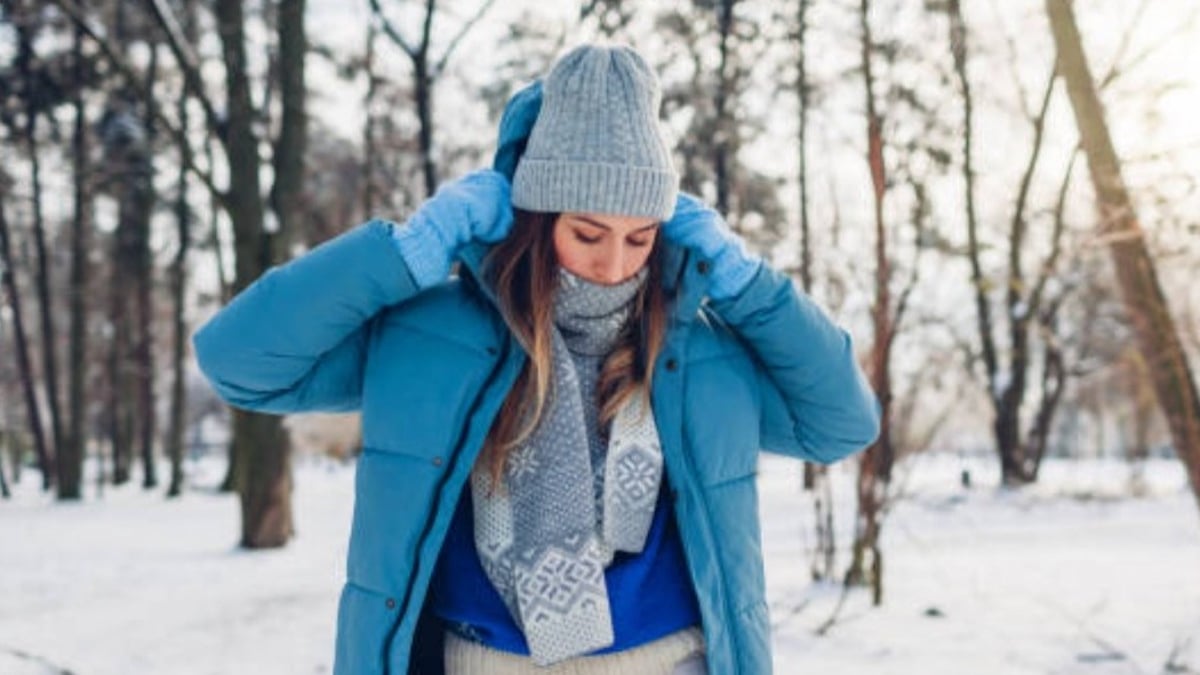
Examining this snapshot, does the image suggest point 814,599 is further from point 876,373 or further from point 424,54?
point 424,54

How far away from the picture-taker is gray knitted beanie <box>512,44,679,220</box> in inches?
63.4

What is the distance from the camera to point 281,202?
9.59 m

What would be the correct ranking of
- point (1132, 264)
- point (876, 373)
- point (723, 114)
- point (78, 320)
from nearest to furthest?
point (1132, 264), point (876, 373), point (723, 114), point (78, 320)

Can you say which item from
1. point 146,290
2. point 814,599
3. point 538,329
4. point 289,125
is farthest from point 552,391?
point 146,290

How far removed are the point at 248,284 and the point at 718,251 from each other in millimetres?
8309

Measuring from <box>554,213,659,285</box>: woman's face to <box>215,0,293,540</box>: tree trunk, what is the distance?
7993 millimetres

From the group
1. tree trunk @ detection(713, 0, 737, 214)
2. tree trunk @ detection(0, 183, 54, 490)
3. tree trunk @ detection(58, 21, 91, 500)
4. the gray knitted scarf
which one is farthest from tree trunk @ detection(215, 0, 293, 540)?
tree trunk @ detection(0, 183, 54, 490)

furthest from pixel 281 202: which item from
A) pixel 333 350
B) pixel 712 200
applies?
pixel 333 350

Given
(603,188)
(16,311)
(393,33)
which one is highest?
(393,33)

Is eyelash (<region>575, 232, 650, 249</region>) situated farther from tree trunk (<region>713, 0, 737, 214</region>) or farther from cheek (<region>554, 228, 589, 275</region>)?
tree trunk (<region>713, 0, 737, 214</region>)

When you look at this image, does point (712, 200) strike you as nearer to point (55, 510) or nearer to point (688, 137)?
point (688, 137)

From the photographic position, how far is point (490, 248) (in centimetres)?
171

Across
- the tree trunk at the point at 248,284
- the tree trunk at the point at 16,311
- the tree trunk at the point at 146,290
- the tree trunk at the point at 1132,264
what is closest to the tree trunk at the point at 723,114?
the tree trunk at the point at 248,284

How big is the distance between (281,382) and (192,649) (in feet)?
14.5
